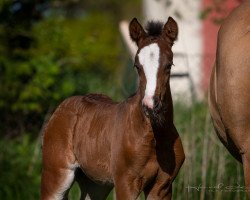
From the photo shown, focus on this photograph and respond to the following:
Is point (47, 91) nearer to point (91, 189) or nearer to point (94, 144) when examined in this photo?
point (91, 189)

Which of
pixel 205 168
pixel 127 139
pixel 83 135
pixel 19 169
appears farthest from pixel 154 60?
pixel 19 169

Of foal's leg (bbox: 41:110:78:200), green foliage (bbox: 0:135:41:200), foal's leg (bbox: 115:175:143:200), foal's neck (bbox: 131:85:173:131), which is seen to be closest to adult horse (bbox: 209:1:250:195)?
foal's neck (bbox: 131:85:173:131)

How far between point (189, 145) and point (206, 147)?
0.53 metres

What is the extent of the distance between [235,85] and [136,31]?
33.9 inches

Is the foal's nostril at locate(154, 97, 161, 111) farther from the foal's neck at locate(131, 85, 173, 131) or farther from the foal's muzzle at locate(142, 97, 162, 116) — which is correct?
the foal's neck at locate(131, 85, 173, 131)

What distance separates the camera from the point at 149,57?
4723mm

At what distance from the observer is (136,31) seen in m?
5.06

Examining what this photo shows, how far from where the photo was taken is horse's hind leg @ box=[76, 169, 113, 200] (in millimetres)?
6016

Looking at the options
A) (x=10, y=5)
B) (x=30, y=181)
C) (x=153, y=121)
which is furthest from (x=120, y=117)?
(x=10, y=5)

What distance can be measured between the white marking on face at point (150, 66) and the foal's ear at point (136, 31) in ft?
0.85

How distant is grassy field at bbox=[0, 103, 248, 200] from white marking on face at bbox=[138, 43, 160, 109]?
216 cm

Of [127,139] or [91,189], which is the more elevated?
[127,139]

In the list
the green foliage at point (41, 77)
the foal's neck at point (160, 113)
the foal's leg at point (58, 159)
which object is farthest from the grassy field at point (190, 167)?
the foal's neck at point (160, 113)

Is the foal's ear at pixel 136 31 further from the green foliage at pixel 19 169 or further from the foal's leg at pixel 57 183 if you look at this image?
the green foliage at pixel 19 169
